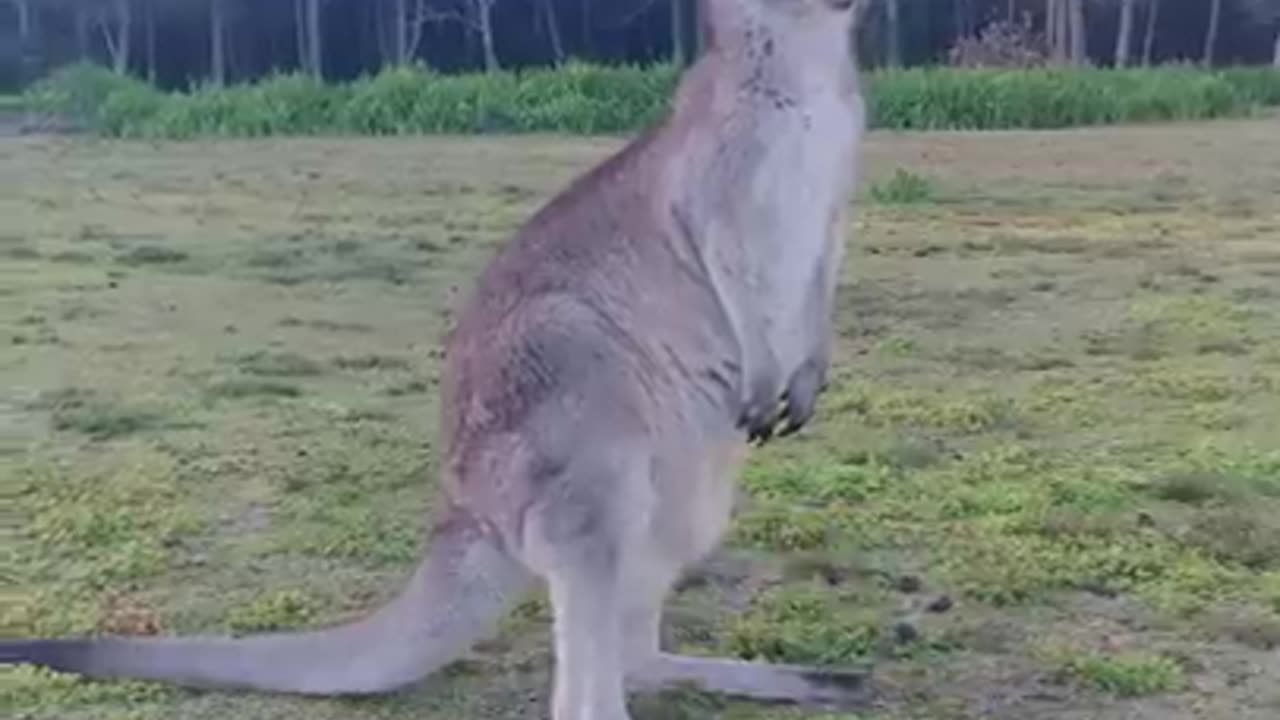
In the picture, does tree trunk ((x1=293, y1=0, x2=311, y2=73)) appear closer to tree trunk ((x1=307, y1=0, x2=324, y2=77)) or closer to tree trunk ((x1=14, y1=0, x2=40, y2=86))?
tree trunk ((x1=307, y1=0, x2=324, y2=77))

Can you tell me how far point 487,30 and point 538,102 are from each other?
245cm

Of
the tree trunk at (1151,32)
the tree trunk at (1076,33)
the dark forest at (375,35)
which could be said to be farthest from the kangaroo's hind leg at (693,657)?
the tree trunk at (1151,32)

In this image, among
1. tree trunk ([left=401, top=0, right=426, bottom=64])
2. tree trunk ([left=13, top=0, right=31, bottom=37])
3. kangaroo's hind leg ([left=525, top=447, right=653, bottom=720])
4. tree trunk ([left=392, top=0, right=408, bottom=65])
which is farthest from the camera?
tree trunk ([left=401, top=0, right=426, bottom=64])

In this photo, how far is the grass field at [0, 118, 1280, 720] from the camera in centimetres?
343

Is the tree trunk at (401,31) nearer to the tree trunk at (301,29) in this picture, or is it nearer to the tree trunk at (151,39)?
the tree trunk at (301,29)

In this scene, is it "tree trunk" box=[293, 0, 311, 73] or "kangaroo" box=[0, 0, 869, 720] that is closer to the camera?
"kangaroo" box=[0, 0, 869, 720]

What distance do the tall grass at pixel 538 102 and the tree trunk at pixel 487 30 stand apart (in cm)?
127

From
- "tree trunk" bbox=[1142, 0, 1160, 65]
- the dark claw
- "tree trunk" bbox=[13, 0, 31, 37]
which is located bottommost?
"tree trunk" bbox=[1142, 0, 1160, 65]

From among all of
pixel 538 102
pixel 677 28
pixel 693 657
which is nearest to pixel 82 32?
pixel 538 102

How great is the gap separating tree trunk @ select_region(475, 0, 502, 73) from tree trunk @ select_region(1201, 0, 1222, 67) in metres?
5.57

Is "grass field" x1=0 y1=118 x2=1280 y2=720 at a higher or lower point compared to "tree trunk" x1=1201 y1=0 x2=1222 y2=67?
higher

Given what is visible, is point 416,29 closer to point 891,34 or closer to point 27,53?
point 27,53

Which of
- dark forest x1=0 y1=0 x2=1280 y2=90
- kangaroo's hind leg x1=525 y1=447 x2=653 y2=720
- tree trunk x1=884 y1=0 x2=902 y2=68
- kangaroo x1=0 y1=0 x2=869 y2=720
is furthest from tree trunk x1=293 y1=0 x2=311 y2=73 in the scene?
kangaroo's hind leg x1=525 y1=447 x2=653 y2=720

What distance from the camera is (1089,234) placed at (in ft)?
30.5
